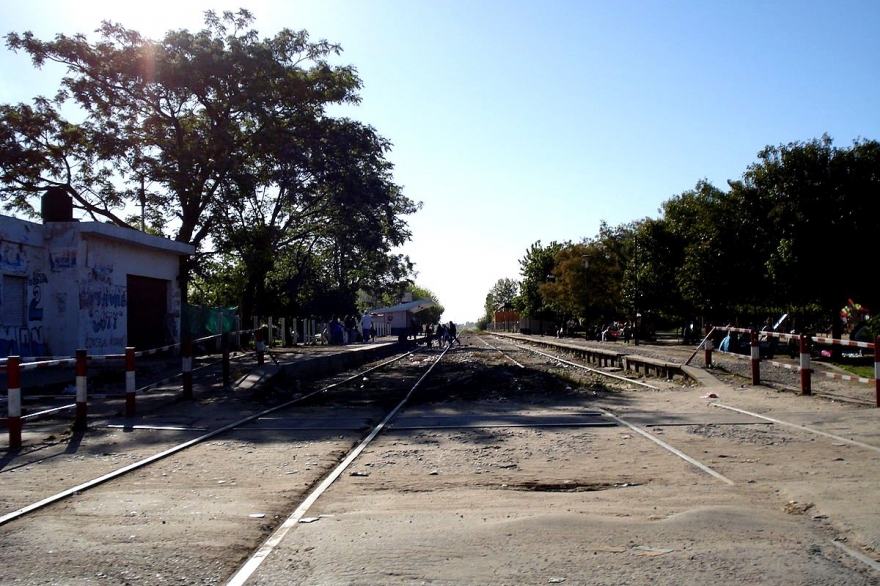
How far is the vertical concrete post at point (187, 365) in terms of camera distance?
582 inches

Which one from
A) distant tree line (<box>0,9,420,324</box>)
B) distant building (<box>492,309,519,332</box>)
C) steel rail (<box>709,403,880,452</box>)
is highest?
distant tree line (<box>0,9,420,324</box>)

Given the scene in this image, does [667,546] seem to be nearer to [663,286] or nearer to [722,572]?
[722,572]

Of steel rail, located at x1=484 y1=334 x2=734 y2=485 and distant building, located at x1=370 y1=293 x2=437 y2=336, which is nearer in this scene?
steel rail, located at x1=484 y1=334 x2=734 y2=485

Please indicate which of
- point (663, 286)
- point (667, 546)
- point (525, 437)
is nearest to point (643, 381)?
point (525, 437)

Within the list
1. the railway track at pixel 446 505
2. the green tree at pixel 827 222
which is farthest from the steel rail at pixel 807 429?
the green tree at pixel 827 222

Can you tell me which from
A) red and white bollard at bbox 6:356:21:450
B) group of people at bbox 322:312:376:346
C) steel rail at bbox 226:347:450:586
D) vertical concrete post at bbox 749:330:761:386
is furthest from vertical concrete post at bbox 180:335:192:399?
group of people at bbox 322:312:376:346

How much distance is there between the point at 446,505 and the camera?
20.8 feet

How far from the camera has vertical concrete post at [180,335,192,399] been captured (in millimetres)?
14789

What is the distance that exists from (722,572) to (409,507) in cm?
251

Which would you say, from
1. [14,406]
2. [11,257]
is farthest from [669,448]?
[11,257]

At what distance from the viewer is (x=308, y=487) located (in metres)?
7.16

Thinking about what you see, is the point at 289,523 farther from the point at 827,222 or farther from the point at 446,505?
the point at 827,222

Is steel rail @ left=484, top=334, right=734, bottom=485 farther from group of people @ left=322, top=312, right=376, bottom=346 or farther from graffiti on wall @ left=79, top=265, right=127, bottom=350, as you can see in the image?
group of people @ left=322, top=312, right=376, bottom=346

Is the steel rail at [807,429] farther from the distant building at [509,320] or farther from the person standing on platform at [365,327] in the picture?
the distant building at [509,320]
